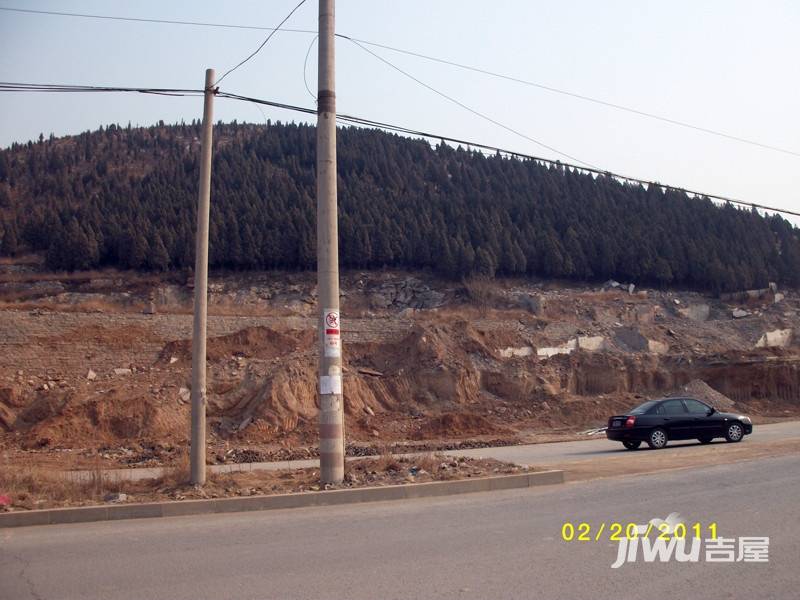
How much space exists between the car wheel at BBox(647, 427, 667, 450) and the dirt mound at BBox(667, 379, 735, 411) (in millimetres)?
16717

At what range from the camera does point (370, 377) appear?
1454 inches

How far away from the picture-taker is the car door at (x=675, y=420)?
72.1 ft

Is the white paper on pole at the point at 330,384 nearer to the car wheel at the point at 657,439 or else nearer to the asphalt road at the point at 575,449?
the asphalt road at the point at 575,449

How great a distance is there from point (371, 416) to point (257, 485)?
20475 mm

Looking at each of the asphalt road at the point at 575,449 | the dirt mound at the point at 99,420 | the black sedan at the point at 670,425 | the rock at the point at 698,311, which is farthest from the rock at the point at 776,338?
the dirt mound at the point at 99,420

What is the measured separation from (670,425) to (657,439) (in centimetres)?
56

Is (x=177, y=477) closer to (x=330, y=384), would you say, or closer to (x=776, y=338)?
(x=330, y=384)

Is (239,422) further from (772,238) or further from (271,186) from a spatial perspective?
(772,238)

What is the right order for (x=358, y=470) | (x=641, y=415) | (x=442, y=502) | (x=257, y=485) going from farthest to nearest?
(x=641, y=415)
(x=358, y=470)
(x=257, y=485)
(x=442, y=502)

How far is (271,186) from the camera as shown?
86375 millimetres

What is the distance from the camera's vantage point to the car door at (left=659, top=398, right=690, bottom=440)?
22.0 m

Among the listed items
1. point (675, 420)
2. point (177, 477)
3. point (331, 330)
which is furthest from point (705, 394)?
point (177, 477)


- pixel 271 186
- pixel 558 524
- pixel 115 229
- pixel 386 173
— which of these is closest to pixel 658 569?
pixel 558 524

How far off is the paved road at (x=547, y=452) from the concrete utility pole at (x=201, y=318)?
442cm
